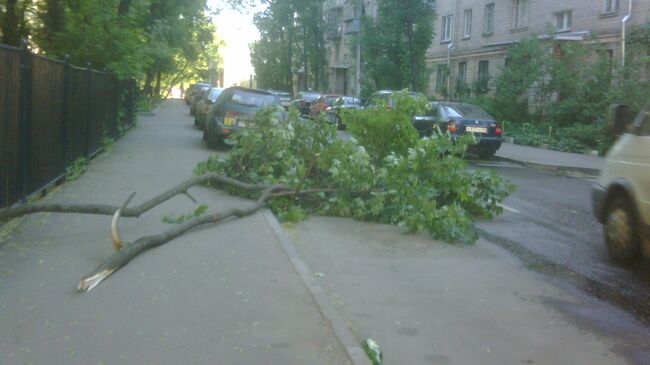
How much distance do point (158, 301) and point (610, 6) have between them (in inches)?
1032

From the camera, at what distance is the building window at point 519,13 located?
34375 millimetres

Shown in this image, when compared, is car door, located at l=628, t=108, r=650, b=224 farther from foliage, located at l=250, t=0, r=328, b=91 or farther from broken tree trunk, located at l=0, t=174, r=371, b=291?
foliage, located at l=250, t=0, r=328, b=91

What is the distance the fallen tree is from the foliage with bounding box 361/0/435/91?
85.7 ft

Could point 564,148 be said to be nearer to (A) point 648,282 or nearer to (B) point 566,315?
(A) point 648,282

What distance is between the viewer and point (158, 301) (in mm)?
6188

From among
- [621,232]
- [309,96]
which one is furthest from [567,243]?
[309,96]

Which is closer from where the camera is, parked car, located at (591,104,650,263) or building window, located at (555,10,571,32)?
parked car, located at (591,104,650,263)

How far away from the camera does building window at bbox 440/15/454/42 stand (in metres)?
42.6

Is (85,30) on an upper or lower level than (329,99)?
upper

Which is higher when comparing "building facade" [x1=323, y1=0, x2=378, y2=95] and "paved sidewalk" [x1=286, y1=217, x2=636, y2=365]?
"building facade" [x1=323, y1=0, x2=378, y2=95]

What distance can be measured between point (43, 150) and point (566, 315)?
7.35m

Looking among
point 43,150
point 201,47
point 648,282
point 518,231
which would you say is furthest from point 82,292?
point 201,47

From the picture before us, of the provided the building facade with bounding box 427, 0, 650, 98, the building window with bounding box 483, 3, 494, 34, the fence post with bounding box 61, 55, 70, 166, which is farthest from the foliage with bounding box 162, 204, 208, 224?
the building window with bounding box 483, 3, 494, 34

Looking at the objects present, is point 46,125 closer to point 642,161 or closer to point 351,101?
point 642,161
